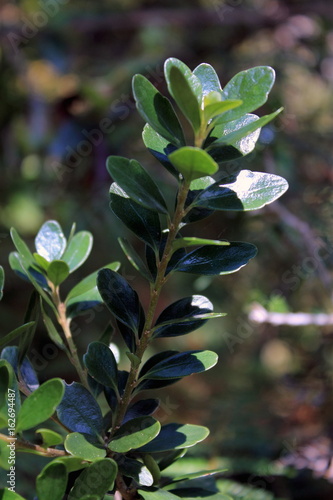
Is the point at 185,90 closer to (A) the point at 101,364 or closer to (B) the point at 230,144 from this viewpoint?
(B) the point at 230,144

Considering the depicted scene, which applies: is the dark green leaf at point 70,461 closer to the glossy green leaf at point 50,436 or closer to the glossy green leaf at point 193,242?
the glossy green leaf at point 50,436

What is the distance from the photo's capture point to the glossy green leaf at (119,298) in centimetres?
31

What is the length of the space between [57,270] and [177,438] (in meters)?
0.12

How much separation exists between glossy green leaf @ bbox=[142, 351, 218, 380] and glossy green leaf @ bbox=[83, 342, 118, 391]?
0.02 meters

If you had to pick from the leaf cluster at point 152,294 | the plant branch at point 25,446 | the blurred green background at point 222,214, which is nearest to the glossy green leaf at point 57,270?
the leaf cluster at point 152,294

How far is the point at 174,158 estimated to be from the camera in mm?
246

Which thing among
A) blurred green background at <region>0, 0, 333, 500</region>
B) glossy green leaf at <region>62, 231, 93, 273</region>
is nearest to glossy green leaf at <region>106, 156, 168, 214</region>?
glossy green leaf at <region>62, 231, 93, 273</region>

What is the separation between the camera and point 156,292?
299mm

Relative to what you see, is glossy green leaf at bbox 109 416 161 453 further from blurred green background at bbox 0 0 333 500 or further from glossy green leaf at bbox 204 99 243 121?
blurred green background at bbox 0 0 333 500

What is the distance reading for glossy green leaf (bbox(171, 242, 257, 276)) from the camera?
30 centimetres

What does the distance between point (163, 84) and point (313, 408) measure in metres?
0.63

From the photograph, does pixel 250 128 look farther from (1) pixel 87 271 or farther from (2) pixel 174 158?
(1) pixel 87 271

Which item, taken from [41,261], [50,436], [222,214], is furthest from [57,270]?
[222,214]

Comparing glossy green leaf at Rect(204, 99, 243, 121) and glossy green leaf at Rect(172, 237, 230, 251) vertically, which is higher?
glossy green leaf at Rect(204, 99, 243, 121)
